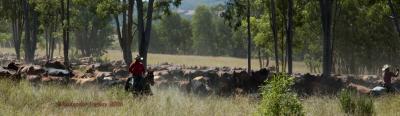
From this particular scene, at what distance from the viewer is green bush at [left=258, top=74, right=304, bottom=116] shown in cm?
1111

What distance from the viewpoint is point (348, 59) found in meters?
60.8

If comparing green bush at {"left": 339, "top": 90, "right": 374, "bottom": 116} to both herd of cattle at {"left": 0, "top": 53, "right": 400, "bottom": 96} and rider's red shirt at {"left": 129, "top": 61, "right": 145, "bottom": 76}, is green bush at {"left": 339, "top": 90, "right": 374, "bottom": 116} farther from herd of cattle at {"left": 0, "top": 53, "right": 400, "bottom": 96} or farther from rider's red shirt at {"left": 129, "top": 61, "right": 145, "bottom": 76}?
herd of cattle at {"left": 0, "top": 53, "right": 400, "bottom": 96}

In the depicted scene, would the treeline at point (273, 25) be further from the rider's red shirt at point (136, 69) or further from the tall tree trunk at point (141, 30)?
the rider's red shirt at point (136, 69)

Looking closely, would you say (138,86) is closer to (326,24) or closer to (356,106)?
(356,106)

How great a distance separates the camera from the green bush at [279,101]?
1111 cm

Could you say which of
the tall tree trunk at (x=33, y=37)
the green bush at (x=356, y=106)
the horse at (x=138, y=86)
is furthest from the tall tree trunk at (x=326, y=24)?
the tall tree trunk at (x=33, y=37)

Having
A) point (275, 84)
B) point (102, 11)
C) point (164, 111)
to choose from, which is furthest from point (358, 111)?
point (102, 11)

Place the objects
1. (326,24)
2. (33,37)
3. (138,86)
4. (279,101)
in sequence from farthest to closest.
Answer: (33,37) < (326,24) < (138,86) < (279,101)

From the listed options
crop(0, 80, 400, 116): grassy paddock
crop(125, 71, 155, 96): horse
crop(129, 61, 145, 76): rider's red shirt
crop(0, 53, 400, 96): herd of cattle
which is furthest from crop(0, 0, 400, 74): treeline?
crop(129, 61, 145, 76): rider's red shirt

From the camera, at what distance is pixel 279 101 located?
11.2 metres

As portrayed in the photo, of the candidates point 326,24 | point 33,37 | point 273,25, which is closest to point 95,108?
point 326,24

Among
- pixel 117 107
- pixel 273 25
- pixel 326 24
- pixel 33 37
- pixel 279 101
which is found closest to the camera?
Result: pixel 279 101

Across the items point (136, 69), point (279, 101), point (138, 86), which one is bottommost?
point (138, 86)

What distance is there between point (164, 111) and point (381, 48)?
46002 mm
